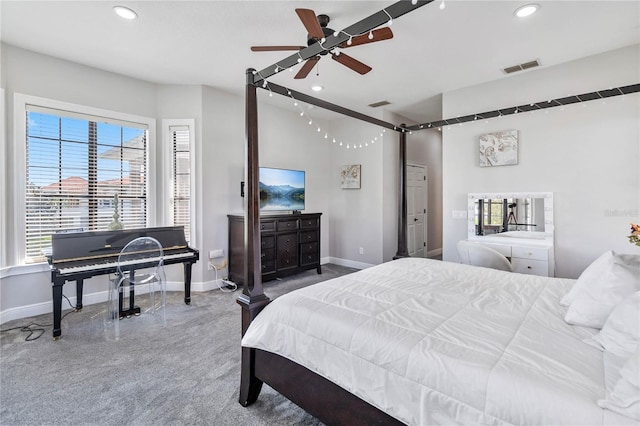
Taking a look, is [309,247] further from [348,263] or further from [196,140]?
[196,140]

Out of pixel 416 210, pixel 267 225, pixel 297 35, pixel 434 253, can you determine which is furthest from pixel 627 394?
pixel 434 253

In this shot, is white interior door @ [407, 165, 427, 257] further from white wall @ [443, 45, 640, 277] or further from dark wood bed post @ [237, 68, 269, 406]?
dark wood bed post @ [237, 68, 269, 406]

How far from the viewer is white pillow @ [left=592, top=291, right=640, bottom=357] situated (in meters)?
1.08

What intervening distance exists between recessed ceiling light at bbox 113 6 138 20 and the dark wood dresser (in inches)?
96.4

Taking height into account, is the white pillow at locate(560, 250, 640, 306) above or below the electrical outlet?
above

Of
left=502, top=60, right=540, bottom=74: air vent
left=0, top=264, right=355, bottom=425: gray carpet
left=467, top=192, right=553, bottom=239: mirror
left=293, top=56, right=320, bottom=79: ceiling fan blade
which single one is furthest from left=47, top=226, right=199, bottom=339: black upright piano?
left=502, top=60, right=540, bottom=74: air vent

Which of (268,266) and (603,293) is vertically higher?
(603,293)

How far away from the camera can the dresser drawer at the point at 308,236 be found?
4902 mm

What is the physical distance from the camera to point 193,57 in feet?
11.0

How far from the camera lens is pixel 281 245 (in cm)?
459

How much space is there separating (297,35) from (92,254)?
9.72 feet

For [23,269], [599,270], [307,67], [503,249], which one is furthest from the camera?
[503,249]

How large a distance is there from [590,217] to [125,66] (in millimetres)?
5559

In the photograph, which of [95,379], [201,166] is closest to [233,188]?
[201,166]
